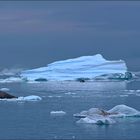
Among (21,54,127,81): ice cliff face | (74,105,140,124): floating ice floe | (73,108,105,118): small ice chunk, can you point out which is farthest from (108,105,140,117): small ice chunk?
(21,54,127,81): ice cliff face

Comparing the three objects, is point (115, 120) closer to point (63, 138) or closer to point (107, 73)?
point (63, 138)

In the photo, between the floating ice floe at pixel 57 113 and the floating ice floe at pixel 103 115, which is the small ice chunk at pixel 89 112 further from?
the floating ice floe at pixel 57 113

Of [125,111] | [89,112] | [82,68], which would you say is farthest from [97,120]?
[82,68]

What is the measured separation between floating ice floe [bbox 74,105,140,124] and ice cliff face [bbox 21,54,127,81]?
124ft

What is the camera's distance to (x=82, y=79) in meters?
69.8

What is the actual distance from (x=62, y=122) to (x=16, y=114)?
3571mm

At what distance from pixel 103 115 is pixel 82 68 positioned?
1592 inches

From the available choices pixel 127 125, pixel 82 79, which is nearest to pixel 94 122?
pixel 127 125

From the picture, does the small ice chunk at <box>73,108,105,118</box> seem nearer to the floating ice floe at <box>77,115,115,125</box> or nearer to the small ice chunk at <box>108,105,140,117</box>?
the floating ice floe at <box>77,115,115,125</box>

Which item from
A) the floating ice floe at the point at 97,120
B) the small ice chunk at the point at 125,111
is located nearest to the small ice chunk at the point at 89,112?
the floating ice floe at the point at 97,120

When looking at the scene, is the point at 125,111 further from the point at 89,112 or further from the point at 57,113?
the point at 57,113

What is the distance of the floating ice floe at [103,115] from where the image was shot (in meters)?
24.1

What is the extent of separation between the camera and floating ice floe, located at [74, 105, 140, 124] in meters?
24.1

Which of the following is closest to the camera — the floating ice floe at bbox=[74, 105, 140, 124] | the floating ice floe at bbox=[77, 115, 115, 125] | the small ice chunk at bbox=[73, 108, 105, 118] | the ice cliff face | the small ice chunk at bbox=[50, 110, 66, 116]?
the floating ice floe at bbox=[77, 115, 115, 125]
